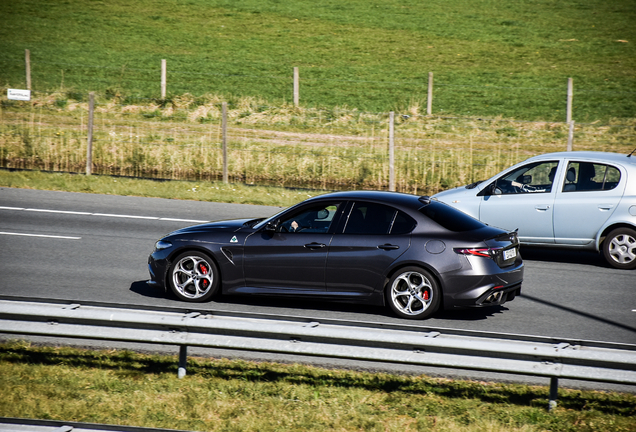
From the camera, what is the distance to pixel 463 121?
27.9m

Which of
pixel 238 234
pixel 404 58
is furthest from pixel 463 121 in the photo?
pixel 238 234

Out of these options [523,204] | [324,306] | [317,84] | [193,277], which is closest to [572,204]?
[523,204]

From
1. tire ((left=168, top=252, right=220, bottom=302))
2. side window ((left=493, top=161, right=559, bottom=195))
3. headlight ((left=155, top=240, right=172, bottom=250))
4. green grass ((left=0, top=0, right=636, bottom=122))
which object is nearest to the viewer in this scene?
tire ((left=168, top=252, right=220, bottom=302))

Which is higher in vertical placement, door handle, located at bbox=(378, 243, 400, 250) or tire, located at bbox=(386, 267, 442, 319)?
door handle, located at bbox=(378, 243, 400, 250)

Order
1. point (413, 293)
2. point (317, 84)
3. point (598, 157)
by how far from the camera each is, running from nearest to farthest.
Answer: point (413, 293), point (598, 157), point (317, 84)

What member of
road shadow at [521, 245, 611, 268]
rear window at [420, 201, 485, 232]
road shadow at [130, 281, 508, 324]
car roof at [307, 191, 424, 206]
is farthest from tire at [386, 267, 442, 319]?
road shadow at [521, 245, 611, 268]

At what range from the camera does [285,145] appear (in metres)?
22.2

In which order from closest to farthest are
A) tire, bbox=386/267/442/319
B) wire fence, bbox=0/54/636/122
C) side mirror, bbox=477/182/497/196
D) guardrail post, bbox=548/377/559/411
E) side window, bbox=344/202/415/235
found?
guardrail post, bbox=548/377/559/411 < tire, bbox=386/267/442/319 < side window, bbox=344/202/415/235 < side mirror, bbox=477/182/497/196 < wire fence, bbox=0/54/636/122

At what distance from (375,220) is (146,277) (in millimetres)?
3646

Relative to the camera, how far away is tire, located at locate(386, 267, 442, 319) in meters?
8.38

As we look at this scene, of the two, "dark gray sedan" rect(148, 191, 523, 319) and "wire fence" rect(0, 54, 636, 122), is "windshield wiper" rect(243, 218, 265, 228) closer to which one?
"dark gray sedan" rect(148, 191, 523, 319)

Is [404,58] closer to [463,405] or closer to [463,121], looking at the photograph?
[463,121]

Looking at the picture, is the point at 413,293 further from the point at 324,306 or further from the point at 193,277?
the point at 193,277

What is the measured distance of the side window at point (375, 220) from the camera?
860 cm
